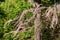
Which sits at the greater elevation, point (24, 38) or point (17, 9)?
point (17, 9)

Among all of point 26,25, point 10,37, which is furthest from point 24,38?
point 26,25

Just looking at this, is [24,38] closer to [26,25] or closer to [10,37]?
→ [10,37]

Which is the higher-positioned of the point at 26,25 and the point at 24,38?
the point at 26,25

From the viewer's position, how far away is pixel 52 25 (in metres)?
6.12

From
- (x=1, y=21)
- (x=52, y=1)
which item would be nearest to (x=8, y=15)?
(x=1, y=21)

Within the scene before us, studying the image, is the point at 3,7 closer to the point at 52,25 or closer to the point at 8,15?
the point at 8,15

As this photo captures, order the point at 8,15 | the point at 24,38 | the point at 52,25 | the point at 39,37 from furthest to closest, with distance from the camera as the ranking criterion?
the point at 8,15 < the point at 24,38 < the point at 39,37 < the point at 52,25

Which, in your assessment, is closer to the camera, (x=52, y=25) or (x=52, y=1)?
(x=52, y=25)

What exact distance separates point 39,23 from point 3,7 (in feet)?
8.31

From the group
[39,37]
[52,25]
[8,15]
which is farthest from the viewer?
[8,15]

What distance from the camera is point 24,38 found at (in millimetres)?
7871

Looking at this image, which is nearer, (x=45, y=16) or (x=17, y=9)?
(x=45, y=16)

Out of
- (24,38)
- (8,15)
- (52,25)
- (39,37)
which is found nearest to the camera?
(52,25)

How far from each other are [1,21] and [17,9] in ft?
2.09
